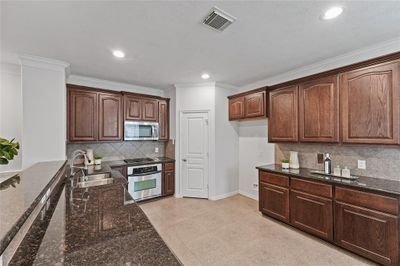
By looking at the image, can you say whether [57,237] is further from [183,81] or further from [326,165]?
[183,81]

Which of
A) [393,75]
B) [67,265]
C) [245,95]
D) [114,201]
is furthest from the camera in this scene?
[245,95]

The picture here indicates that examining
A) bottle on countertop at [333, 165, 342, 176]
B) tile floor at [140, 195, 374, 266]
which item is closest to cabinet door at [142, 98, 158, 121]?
tile floor at [140, 195, 374, 266]

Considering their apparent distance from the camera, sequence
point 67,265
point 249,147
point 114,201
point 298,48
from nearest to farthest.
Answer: point 67,265 < point 114,201 < point 298,48 < point 249,147

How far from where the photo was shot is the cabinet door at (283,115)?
121 inches

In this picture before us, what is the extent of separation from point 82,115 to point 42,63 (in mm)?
1024

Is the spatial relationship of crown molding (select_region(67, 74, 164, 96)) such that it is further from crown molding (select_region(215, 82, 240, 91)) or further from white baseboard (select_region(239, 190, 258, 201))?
white baseboard (select_region(239, 190, 258, 201))

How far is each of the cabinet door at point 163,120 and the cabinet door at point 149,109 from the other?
10cm

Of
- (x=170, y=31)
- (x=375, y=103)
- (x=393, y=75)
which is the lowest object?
(x=375, y=103)

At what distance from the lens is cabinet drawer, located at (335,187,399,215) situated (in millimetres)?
1945

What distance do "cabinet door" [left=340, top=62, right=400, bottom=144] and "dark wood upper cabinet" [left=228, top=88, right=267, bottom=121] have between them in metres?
1.32

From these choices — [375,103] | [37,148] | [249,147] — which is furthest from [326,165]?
[37,148]

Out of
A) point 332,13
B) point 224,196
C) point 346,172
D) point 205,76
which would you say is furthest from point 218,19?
point 224,196

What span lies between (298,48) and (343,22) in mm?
610

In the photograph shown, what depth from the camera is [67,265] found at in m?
0.79
